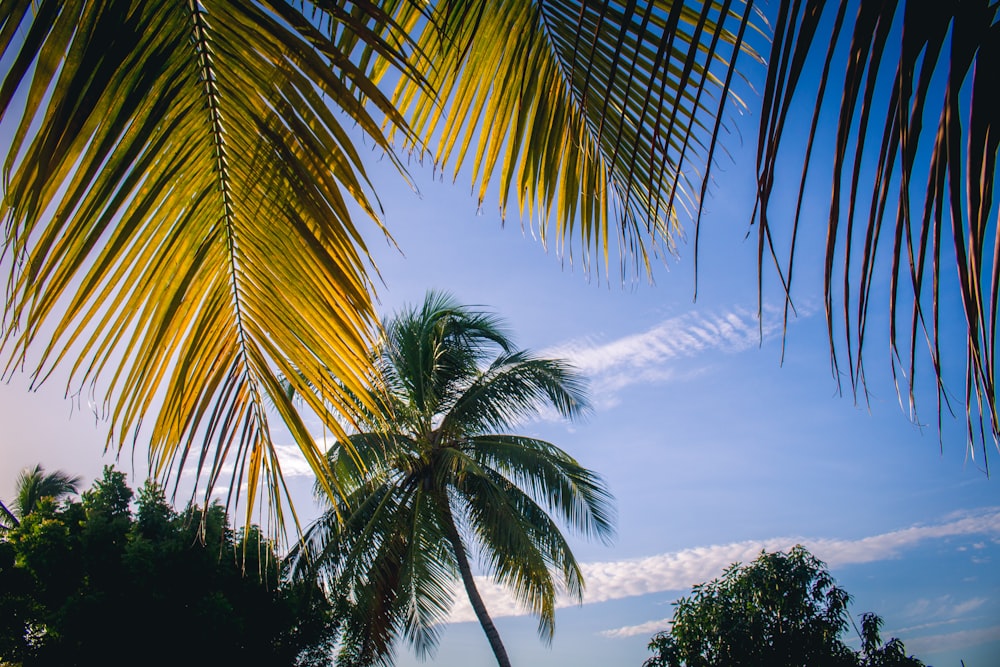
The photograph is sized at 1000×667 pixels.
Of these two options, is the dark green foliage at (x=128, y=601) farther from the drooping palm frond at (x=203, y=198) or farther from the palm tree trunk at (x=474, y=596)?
the drooping palm frond at (x=203, y=198)

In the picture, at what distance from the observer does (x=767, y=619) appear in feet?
48.1

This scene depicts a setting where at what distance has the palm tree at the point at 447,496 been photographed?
10.8 m

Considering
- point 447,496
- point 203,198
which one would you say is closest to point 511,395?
point 447,496

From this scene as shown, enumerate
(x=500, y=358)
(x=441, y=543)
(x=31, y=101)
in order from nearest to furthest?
(x=31, y=101) < (x=441, y=543) < (x=500, y=358)

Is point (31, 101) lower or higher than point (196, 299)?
higher

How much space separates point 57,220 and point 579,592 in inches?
469

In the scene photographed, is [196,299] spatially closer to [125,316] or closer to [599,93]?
[125,316]

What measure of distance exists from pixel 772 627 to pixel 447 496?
27.5 ft

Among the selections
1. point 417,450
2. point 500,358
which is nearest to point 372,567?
point 417,450

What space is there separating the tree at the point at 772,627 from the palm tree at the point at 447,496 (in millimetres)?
4942

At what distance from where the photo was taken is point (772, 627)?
14.6 m

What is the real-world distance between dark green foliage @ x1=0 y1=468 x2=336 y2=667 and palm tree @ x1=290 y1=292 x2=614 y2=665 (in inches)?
50.6

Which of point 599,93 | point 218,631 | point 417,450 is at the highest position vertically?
point 417,450

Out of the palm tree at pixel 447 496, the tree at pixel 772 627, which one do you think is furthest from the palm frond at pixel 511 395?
the tree at pixel 772 627
